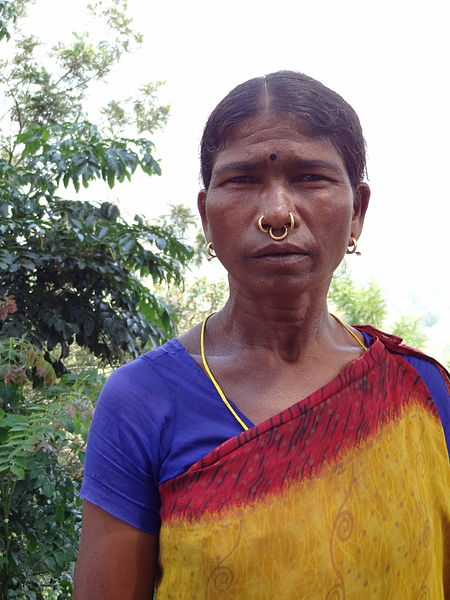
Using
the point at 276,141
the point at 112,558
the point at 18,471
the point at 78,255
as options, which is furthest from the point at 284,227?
the point at 78,255

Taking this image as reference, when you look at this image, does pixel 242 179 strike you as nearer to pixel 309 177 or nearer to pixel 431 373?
pixel 309 177

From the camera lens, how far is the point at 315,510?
1095mm

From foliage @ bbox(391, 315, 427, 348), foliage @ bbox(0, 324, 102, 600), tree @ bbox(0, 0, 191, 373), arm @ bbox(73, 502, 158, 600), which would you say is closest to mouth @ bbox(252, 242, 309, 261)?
arm @ bbox(73, 502, 158, 600)

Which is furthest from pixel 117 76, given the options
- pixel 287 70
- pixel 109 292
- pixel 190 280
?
pixel 287 70

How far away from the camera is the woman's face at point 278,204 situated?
1159 mm

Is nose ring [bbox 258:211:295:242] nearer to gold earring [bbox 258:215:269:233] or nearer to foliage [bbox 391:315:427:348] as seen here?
gold earring [bbox 258:215:269:233]

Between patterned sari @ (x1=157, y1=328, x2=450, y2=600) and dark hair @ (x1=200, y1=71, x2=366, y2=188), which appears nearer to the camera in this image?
patterned sari @ (x1=157, y1=328, x2=450, y2=600)

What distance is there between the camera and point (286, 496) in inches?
43.1

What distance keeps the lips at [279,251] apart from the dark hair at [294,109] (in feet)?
0.63

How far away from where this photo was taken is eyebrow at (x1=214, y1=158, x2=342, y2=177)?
1171mm

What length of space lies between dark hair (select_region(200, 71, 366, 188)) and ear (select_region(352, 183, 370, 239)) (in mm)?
40

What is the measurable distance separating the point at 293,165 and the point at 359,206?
0.21 meters

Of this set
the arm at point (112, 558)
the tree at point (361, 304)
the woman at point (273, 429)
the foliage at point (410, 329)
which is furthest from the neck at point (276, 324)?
the foliage at point (410, 329)

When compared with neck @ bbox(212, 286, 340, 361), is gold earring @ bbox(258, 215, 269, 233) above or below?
above
